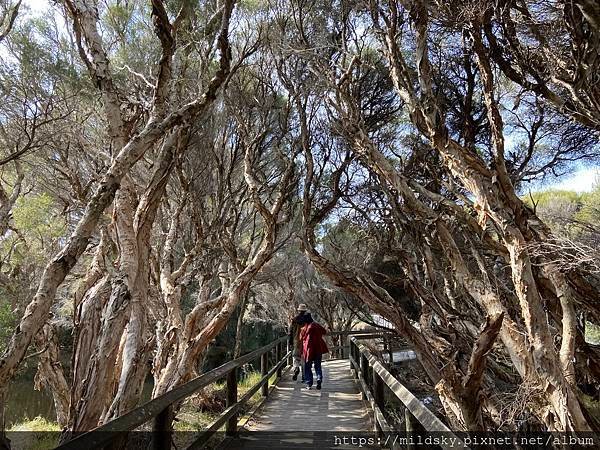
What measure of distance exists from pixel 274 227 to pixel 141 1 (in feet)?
16.5

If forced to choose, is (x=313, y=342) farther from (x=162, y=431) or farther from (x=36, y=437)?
(x=36, y=437)

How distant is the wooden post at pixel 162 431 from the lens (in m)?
2.70

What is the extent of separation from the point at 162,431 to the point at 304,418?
356cm

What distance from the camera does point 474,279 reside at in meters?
5.34

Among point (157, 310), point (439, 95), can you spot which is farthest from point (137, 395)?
point (439, 95)

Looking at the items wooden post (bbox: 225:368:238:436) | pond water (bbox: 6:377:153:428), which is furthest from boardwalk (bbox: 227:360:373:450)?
pond water (bbox: 6:377:153:428)

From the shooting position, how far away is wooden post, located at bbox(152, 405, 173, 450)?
2.70 meters

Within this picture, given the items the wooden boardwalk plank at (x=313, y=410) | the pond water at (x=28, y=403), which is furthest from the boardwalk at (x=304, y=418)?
the pond water at (x=28, y=403)

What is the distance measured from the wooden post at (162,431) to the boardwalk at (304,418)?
1.79 m

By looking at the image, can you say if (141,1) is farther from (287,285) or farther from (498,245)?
(287,285)

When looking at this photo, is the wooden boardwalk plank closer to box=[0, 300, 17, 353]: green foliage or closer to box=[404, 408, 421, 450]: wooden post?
box=[404, 408, 421, 450]: wooden post

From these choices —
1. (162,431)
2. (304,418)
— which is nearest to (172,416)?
(162,431)

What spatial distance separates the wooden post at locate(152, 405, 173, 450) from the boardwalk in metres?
1.79

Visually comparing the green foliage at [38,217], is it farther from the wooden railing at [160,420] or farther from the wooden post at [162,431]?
the wooden post at [162,431]
